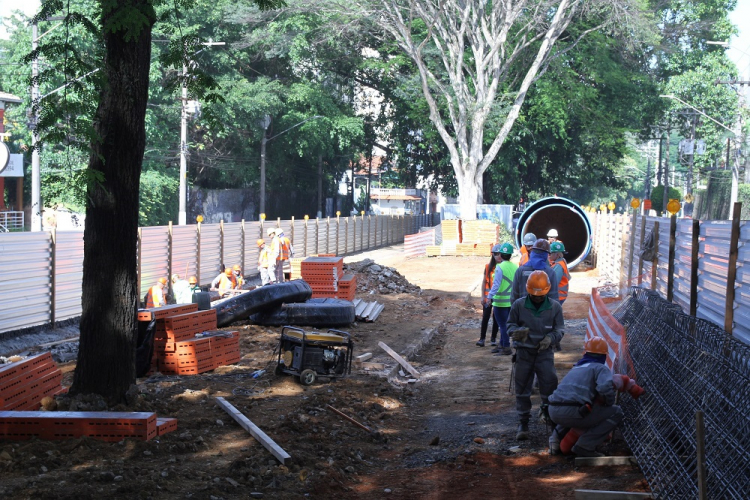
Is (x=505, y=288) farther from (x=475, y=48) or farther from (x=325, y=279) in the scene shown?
(x=475, y=48)

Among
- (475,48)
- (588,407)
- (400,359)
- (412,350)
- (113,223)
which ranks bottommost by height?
(412,350)

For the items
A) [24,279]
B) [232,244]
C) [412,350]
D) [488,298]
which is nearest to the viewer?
[488,298]

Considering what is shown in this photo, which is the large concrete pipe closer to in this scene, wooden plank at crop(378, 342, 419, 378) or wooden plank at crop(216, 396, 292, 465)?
wooden plank at crop(378, 342, 419, 378)

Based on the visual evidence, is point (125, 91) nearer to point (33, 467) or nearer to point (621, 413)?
point (33, 467)

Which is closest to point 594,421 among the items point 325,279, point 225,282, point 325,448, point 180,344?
point 325,448

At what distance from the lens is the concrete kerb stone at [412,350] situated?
11560 millimetres

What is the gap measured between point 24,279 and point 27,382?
749cm

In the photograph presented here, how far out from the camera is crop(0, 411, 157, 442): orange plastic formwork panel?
681 cm

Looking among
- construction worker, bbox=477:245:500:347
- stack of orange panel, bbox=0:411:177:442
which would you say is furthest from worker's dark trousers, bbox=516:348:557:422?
construction worker, bbox=477:245:500:347

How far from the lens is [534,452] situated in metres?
7.46

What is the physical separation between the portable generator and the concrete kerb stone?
1.09 m

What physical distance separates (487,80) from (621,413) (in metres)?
32.7

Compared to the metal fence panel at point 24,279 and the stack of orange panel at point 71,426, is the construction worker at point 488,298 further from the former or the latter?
the metal fence panel at point 24,279

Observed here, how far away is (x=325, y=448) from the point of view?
24.7ft
